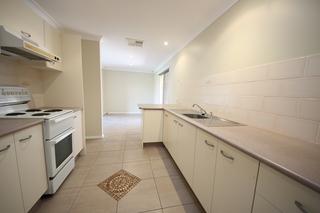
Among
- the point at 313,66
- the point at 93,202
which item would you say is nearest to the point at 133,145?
the point at 93,202

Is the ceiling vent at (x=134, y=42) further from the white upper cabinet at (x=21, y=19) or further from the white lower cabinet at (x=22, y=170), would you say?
the white lower cabinet at (x=22, y=170)

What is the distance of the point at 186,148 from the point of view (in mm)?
1579

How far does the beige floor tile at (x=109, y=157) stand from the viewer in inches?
83.7

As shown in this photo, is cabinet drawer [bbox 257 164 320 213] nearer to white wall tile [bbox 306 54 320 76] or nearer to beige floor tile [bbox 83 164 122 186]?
white wall tile [bbox 306 54 320 76]

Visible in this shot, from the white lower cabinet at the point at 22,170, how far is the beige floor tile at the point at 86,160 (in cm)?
72

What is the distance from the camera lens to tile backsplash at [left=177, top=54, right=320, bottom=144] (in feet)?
2.88

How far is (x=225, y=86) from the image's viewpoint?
167cm

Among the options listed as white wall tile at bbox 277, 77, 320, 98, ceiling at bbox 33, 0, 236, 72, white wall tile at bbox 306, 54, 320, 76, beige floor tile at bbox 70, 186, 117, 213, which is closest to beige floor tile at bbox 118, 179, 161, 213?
beige floor tile at bbox 70, 186, 117, 213

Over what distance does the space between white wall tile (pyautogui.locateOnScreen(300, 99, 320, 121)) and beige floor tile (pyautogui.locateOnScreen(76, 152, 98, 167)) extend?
259 centimetres

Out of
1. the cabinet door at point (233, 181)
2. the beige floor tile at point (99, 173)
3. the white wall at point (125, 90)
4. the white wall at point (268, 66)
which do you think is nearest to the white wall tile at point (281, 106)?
the white wall at point (268, 66)

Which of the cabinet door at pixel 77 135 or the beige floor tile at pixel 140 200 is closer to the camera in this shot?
→ the beige floor tile at pixel 140 200

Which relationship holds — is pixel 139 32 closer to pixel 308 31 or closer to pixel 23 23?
pixel 23 23

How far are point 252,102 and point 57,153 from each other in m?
2.21

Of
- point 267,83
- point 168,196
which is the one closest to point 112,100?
point 168,196
